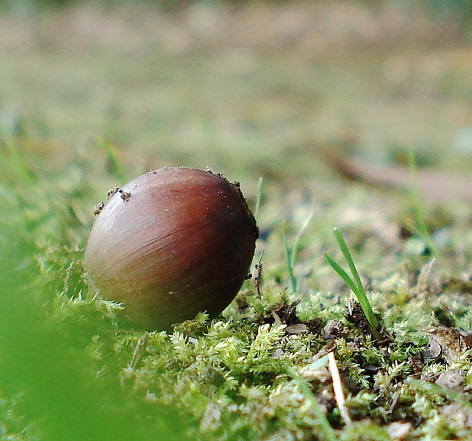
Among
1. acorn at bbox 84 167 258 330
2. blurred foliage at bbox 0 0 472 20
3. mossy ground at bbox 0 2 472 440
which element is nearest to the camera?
mossy ground at bbox 0 2 472 440

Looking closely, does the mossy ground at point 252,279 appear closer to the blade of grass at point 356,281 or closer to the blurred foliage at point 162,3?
the blade of grass at point 356,281

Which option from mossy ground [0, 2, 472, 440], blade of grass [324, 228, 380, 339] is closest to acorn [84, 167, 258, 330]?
mossy ground [0, 2, 472, 440]

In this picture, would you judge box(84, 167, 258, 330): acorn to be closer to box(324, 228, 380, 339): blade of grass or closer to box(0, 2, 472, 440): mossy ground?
box(0, 2, 472, 440): mossy ground

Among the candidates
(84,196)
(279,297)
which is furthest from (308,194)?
(279,297)

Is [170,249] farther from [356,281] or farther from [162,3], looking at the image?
[162,3]

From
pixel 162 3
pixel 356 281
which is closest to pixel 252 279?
pixel 356 281
